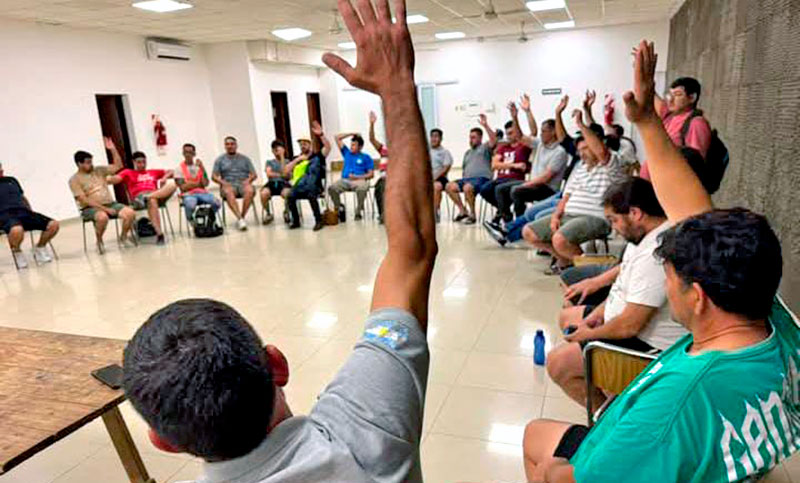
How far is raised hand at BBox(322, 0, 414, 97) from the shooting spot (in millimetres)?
787

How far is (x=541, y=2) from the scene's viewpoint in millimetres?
8094

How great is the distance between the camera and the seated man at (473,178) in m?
6.59

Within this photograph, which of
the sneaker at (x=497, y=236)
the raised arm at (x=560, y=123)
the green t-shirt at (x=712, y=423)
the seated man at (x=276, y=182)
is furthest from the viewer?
the seated man at (x=276, y=182)

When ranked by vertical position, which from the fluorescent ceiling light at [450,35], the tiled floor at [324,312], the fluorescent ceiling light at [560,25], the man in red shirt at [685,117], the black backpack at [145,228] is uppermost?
the fluorescent ceiling light at [450,35]

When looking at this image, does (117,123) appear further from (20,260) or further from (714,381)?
(714,381)

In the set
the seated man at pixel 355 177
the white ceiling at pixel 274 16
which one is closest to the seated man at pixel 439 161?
the seated man at pixel 355 177

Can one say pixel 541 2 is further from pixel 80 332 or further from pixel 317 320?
pixel 80 332

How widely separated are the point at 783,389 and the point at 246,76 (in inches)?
424

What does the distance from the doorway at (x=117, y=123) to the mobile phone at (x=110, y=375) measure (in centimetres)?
795

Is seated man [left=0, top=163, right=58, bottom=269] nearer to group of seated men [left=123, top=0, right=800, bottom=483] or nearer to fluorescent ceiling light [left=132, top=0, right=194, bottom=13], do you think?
fluorescent ceiling light [left=132, top=0, right=194, bottom=13]

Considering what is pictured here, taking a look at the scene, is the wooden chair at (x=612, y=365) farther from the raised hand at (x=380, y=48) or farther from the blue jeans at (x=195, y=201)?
the blue jeans at (x=195, y=201)

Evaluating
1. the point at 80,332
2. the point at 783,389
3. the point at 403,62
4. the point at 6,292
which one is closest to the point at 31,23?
the point at 6,292

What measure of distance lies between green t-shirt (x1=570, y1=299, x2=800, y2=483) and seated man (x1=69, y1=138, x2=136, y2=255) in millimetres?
6305

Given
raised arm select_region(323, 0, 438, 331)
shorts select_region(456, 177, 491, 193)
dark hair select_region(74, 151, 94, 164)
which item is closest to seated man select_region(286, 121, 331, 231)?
shorts select_region(456, 177, 491, 193)
